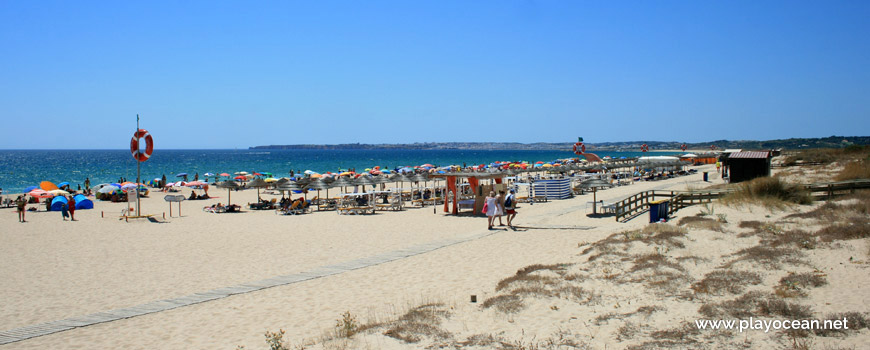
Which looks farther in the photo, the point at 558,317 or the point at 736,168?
the point at 736,168

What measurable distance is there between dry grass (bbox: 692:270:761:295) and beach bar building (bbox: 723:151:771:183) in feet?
53.4

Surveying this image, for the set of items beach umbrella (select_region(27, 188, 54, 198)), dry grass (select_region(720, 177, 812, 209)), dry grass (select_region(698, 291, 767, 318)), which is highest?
dry grass (select_region(720, 177, 812, 209))

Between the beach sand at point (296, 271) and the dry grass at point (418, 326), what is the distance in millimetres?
153

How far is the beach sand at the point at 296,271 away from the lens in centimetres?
652

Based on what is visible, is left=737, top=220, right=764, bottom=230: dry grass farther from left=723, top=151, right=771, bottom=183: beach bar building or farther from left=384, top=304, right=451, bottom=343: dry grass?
left=723, top=151, right=771, bottom=183: beach bar building

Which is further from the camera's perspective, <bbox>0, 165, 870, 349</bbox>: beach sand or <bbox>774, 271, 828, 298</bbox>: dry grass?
<bbox>0, 165, 870, 349</bbox>: beach sand

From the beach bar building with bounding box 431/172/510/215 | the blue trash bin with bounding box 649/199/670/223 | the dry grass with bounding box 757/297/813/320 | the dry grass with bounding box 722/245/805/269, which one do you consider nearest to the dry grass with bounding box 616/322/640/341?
the dry grass with bounding box 757/297/813/320

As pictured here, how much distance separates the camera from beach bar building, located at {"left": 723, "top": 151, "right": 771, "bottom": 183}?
2134cm

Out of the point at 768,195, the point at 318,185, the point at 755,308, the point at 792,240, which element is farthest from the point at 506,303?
the point at 318,185

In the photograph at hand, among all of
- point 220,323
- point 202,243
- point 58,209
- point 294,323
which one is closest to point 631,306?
point 294,323

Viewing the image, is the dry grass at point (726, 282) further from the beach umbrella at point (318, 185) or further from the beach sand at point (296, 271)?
the beach umbrella at point (318, 185)

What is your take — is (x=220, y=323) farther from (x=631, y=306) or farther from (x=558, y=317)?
(x=631, y=306)

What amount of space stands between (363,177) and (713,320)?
20.1 metres

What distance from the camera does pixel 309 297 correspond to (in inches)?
338
